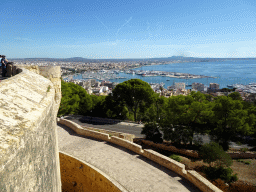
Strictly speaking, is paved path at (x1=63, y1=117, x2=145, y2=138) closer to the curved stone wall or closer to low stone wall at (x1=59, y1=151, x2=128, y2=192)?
low stone wall at (x1=59, y1=151, x2=128, y2=192)

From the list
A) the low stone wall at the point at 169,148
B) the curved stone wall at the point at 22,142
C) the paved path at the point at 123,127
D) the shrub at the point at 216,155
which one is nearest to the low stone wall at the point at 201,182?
A: the curved stone wall at the point at 22,142

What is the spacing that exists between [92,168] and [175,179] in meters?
2.84

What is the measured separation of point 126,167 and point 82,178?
70.7 inches

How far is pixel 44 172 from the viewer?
2.26 meters

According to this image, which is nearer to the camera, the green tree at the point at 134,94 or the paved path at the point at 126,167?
the paved path at the point at 126,167

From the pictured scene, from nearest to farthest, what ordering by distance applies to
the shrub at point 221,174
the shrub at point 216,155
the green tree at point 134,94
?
the shrub at point 221,174, the shrub at point 216,155, the green tree at point 134,94

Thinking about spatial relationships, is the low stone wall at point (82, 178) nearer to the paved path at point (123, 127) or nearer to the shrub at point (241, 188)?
the shrub at point (241, 188)

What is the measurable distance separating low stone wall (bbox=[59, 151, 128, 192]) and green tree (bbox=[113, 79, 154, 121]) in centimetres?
1420

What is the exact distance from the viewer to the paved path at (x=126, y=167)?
5.64 meters

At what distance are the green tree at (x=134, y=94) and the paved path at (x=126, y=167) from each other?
12.1 metres

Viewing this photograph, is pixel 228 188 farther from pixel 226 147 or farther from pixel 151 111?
pixel 151 111

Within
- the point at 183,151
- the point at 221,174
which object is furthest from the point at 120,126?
the point at 221,174

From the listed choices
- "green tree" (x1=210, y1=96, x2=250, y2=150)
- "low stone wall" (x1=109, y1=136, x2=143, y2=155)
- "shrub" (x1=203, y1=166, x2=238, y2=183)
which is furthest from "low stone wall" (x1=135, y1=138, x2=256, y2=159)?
"low stone wall" (x1=109, y1=136, x2=143, y2=155)

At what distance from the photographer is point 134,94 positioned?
2106cm
